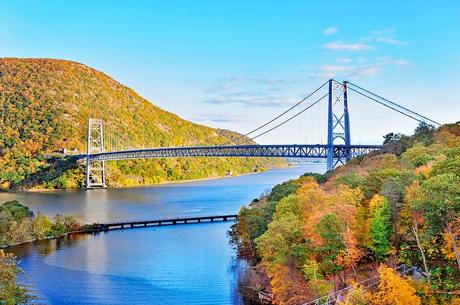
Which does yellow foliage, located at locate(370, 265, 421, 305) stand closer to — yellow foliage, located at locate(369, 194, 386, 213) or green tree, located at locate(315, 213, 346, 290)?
green tree, located at locate(315, 213, 346, 290)

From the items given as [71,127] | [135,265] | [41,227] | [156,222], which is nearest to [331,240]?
[135,265]

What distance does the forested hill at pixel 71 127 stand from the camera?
84.1 metres

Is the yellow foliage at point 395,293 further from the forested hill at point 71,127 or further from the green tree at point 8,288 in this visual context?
the forested hill at point 71,127

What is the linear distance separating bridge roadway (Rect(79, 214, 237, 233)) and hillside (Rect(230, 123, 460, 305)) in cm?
2016

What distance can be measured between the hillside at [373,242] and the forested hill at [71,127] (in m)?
65.8

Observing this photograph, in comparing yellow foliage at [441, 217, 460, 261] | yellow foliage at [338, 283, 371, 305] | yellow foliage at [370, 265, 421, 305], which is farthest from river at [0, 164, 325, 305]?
yellow foliage at [441, 217, 460, 261]

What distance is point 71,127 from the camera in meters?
99.8

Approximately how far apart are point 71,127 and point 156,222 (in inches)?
2385

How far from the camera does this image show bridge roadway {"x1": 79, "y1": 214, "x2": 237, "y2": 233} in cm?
4157

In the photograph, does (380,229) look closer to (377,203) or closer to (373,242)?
(373,242)

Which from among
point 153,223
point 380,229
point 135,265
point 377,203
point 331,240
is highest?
point 377,203

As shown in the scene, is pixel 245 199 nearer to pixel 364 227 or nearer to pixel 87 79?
pixel 364 227

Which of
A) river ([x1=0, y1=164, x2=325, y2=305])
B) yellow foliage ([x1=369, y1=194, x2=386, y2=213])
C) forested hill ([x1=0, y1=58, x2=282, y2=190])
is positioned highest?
forested hill ([x1=0, y1=58, x2=282, y2=190])

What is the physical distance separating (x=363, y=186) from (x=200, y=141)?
113214 millimetres
